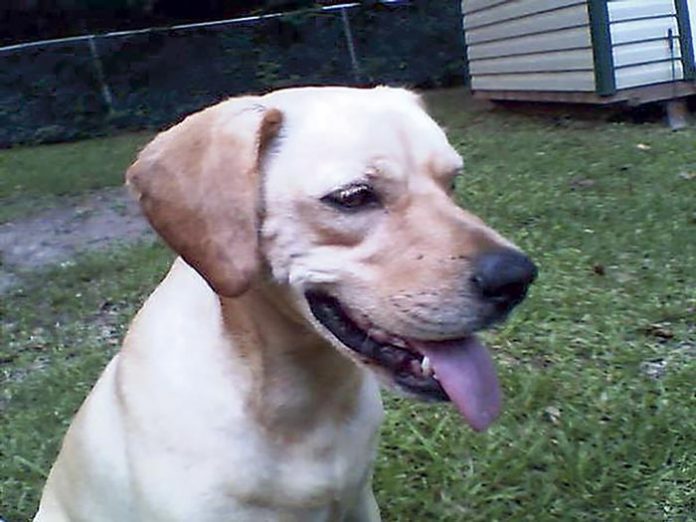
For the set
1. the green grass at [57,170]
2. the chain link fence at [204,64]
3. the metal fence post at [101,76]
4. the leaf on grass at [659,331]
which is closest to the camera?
the leaf on grass at [659,331]

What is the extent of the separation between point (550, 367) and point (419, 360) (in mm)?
1928

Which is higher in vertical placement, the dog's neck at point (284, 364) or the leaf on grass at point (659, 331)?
the dog's neck at point (284, 364)

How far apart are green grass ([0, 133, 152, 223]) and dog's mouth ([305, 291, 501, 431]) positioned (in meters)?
7.21

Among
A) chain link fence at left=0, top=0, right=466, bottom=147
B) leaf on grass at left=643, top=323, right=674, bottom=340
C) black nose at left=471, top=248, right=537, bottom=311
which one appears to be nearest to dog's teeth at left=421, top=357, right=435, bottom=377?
black nose at left=471, top=248, right=537, bottom=311

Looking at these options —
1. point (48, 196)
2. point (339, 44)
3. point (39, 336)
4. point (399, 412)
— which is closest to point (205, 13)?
point (339, 44)

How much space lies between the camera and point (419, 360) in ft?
6.88

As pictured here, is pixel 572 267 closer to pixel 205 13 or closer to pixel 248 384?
pixel 248 384

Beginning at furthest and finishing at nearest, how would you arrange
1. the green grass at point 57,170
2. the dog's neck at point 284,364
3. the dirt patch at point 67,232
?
the green grass at point 57,170 < the dirt patch at point 67,232 < the dog's neck at point 284,364

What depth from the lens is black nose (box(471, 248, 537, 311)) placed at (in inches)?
75.6

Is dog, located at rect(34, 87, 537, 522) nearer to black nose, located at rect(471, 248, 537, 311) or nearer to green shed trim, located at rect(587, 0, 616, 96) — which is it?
black nose, located at rect(471, 248, 537, 311)

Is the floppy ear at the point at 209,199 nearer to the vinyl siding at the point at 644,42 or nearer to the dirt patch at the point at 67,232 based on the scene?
the dirt patch at the point at 67,232

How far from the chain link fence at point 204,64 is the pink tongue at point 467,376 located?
1322 cm

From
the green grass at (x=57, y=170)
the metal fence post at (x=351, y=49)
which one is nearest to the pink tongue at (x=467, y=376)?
the green grass at (x=57, y=170)

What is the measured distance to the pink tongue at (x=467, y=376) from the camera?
2.08 m
